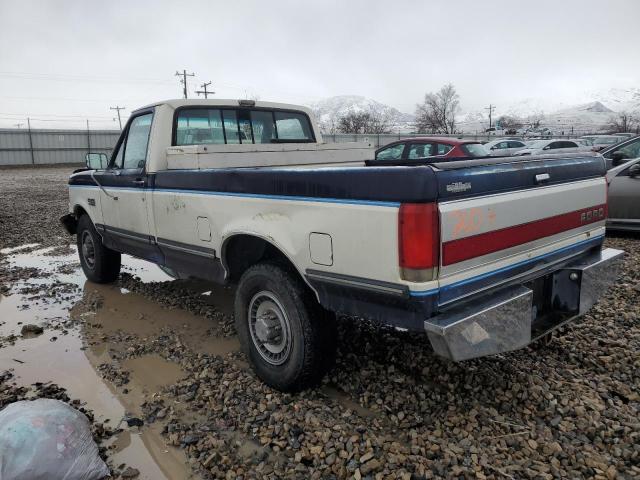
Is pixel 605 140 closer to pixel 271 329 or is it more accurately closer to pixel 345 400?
pixel 345 400

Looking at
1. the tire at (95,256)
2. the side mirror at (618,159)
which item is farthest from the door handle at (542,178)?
the side mirror at (618,159)

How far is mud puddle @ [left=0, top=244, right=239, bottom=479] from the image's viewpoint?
9.83ft

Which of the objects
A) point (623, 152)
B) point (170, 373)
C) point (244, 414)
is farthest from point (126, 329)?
point (623, 152)

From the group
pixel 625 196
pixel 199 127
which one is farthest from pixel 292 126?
pixel 625 196

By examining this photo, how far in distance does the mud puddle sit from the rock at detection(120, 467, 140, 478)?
0.10 feet

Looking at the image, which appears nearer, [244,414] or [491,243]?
[491,243]

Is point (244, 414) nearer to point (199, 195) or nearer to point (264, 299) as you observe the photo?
point (264, 299)

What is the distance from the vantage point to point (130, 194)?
4918mm

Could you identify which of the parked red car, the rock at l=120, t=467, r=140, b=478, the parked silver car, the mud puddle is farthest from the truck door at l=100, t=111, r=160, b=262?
the parked silver car

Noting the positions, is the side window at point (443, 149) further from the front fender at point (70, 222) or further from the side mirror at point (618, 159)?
the front fender at point (70, 222)

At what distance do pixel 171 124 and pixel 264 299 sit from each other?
2083 mm

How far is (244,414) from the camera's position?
317cm

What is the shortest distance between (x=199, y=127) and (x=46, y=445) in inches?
123

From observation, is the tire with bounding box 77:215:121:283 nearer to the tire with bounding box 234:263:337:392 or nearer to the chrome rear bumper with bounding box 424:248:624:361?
the tire with bounding box 234:263:337:392
